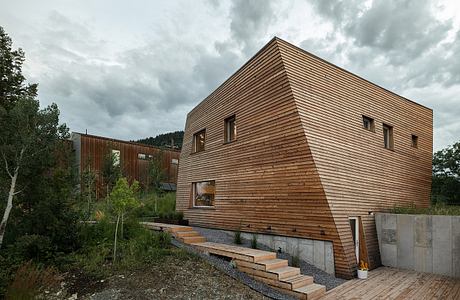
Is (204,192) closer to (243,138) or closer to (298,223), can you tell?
(243,138)

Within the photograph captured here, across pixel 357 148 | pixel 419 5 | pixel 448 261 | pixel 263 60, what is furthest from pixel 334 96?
pixel 448 261

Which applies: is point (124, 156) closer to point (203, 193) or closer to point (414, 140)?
point (203, 193)

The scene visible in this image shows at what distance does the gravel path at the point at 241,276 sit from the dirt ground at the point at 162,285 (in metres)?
0.13

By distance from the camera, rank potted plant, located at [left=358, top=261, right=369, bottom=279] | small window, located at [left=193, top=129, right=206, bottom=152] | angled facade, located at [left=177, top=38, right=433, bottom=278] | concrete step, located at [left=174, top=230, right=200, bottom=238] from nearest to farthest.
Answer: potted plant, located at [left=358, top=261, right=369, bottom=279], angled facade, located at [left=177, top=38, right=433, bottom=278], concrete step, located at [left=174, top=230, right=200, bottom=238], small window, located at [left=193, top=129, right=206, bottom=152]

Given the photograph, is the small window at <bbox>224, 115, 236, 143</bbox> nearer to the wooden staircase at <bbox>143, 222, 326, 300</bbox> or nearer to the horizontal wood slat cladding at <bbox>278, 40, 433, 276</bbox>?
the horizontal wood slat cladding at <bbox>278, 40, 433, 276</bbox>

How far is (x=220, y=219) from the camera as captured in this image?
10117 millimetres

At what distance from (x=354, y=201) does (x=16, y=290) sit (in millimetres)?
7968

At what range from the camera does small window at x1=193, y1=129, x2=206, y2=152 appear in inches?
490

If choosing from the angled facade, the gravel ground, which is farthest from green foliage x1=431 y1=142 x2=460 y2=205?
the gravel ground

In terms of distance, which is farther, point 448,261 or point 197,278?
point 448,261

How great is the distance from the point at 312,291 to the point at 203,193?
7.02 metres

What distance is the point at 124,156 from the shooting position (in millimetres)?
20938

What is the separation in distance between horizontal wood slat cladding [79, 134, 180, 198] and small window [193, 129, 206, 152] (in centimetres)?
744

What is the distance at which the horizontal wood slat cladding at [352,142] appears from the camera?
7.37m
